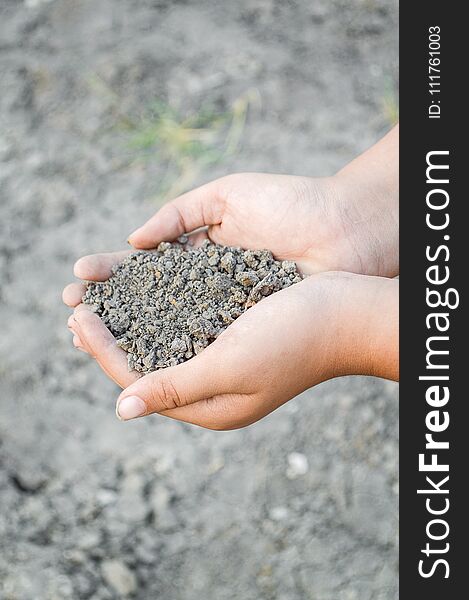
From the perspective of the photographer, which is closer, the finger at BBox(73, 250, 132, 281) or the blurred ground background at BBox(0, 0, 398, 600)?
the finger at BBox(73, 250, 132, 281)

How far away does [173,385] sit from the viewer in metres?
1.47

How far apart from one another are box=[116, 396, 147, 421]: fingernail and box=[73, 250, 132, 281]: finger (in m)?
0.42

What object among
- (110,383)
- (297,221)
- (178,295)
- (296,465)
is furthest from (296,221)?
(110,383)

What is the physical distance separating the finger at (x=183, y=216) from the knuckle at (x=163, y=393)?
1.60 feet

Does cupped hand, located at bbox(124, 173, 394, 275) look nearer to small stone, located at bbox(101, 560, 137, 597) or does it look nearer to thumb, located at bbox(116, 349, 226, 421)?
thumb, located at bbox(116, 349, 226, 421)

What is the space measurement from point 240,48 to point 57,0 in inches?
33.8

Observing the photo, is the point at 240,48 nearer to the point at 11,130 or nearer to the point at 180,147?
the point at 180,147

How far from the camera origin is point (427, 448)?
61.6 inches

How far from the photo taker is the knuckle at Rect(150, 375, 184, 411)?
1.46m

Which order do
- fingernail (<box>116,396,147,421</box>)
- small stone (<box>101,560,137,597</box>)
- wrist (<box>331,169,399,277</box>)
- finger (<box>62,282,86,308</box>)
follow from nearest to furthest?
fingernail (<box>116,396,147,421</box>), finger (<box>62,282,86,308</box>), wrist (<box>331,169,399,277</box>), small stone (<box>101,560,137,597</box>)

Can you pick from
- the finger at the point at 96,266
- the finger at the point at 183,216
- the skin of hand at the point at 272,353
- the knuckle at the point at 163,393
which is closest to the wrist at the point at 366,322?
the skin of hand at the point at 272,353

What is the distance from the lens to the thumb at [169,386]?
1.45m

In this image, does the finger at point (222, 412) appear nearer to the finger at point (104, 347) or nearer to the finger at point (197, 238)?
the finger at point (104, 347)

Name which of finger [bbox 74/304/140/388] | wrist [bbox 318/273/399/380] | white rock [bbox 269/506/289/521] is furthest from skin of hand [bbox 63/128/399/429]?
white rock [bbox 269/506/289/521]
